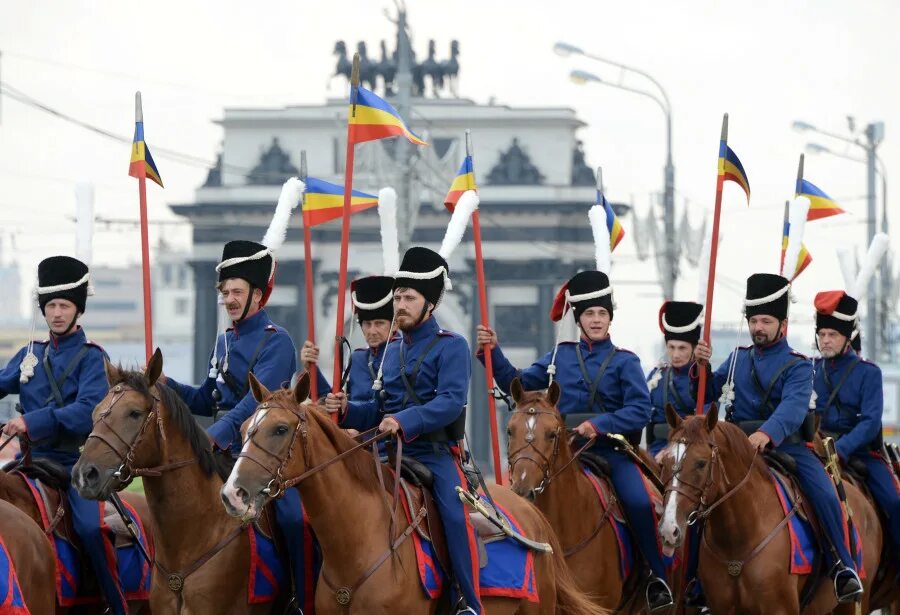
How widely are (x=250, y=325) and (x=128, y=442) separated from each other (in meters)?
1.90

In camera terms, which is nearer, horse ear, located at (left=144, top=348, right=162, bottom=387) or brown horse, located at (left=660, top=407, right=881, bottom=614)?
horse ear, located at (left=144, top=348, right=162, bottom=387)

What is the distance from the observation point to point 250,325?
1161 cm

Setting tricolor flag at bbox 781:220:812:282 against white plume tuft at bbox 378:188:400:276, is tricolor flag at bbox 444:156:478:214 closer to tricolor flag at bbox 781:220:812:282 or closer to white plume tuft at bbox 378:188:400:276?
white plume tuft at bbox 378:188:400:276

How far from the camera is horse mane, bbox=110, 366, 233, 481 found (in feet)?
33.2

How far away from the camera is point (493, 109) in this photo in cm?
7188

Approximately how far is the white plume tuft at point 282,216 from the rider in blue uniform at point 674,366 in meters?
3.91

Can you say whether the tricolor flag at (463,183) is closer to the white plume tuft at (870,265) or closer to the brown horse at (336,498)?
the white plume tuft at (870,265)

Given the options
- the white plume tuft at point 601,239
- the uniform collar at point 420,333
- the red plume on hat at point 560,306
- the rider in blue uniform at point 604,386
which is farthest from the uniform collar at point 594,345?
the uniform collar at point 420,333

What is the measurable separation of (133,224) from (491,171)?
2381cm

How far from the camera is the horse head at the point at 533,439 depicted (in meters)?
11.9

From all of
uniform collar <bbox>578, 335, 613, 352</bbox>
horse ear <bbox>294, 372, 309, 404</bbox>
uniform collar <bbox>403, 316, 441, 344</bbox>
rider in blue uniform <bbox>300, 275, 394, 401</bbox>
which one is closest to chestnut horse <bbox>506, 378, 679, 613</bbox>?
uniform collar <bbox>578, 335, 613, 352</bbox>

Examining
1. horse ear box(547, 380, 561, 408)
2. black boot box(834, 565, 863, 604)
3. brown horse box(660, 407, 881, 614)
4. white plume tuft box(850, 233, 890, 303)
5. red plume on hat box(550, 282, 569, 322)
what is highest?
white plume tuft box(850, 233, 890, 303)

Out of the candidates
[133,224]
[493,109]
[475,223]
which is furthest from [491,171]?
[475,223]

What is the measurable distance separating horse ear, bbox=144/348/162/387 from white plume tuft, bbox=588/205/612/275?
518 cm
